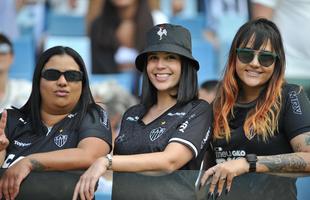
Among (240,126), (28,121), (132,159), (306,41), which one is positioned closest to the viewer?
(132,159)

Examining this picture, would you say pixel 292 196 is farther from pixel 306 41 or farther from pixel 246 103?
pixel 306 41

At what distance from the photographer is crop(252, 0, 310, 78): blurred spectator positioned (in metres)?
6.77

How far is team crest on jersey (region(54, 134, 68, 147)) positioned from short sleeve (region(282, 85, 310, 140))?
1.08m

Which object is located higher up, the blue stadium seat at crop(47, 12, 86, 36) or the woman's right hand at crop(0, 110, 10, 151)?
the blue stadium seat at crop(47, 12, 86, 36)

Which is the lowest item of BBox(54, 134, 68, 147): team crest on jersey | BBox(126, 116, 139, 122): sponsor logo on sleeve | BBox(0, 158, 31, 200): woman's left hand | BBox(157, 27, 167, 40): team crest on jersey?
BBox(0, 158, 31, 200): woman's left hand

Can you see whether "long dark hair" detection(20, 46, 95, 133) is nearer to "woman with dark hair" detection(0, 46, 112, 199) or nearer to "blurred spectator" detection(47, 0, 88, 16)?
"woman with dark hair" detection(0, 46, 112, 199)

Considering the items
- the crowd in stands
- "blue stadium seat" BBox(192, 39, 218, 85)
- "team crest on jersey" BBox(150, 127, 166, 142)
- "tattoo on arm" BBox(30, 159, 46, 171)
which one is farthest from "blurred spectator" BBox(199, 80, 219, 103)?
"tattoo on arm" BBox(30, 159, 46, 171)

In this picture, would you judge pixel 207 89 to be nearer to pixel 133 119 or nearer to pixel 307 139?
pixel 133 119

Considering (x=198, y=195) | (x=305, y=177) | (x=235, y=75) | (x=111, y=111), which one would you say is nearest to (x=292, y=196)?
→ (x=305, y=177)

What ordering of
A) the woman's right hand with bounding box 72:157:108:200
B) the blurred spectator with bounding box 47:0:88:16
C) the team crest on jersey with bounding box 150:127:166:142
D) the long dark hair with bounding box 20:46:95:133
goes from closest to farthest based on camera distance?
the woman's right hand with bounding box 72:157:108:200
the team crest on jersey with bounding box 150:127:166:142
the long dark hair with bounding box 20:46:95:133
the blurred spectator with bounding box 47:0:88:16

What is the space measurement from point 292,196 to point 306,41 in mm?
3432

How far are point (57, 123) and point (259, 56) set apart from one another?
42.7 inches

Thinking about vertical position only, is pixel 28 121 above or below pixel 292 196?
above

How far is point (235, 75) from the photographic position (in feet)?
12.8
